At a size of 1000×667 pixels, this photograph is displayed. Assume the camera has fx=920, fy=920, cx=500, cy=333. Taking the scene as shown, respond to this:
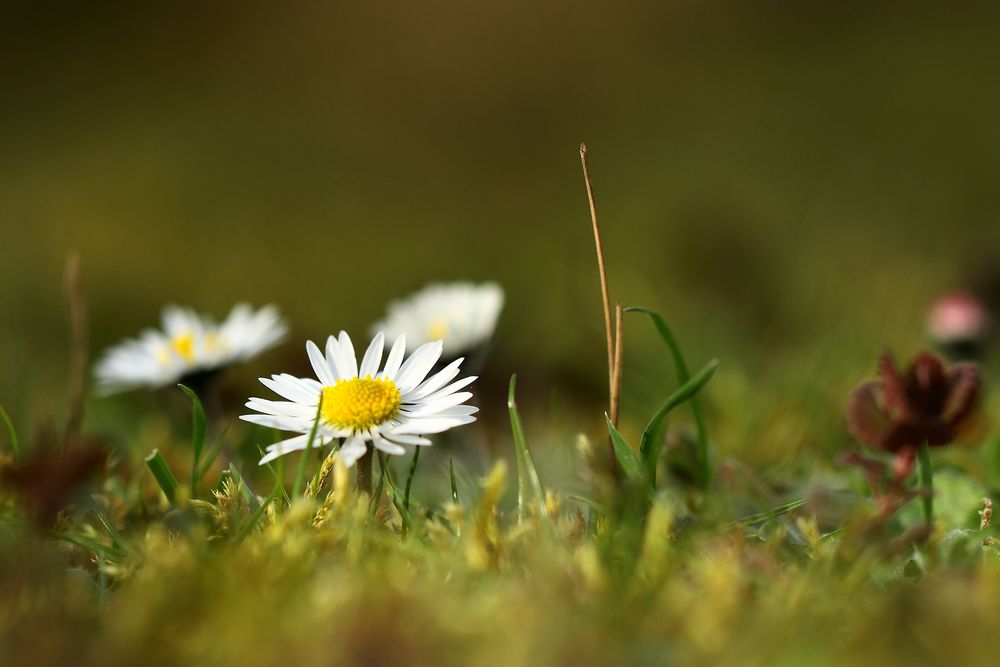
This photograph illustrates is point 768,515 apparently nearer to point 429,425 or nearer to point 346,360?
point 429,425

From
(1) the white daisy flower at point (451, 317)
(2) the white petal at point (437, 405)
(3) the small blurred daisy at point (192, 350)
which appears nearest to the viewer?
(2) the white petal at point (437, 405)

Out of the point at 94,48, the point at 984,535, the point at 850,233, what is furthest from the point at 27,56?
the point at 984,535

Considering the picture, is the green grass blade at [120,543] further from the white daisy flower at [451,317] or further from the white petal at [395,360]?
the white daisy flower at [451,317]

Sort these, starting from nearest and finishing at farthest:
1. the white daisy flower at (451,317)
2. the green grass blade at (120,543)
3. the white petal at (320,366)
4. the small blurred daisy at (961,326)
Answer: the green grass blade at (120,543)
the white petal at (320,366)
the white daisy flower at (451,317)
the small blurred daisy at (961,326)

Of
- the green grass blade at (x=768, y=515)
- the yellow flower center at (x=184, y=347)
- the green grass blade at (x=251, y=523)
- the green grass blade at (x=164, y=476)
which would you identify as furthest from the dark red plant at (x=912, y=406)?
the yellow flower center at (x=184, y=347)

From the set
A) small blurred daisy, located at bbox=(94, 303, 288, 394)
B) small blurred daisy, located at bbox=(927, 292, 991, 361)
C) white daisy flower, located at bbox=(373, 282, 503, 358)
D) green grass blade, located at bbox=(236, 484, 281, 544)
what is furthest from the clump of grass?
small blurred daisy, located at bbox=(927, 292, 991, 361)

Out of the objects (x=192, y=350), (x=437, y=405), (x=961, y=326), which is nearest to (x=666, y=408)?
(x=437, y=405)

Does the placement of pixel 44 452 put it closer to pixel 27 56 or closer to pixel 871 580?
pixel 871 580

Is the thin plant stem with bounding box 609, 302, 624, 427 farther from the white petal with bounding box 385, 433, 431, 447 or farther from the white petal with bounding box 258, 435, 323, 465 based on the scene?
the white petal with bounding box 258, 435, 323, 465
